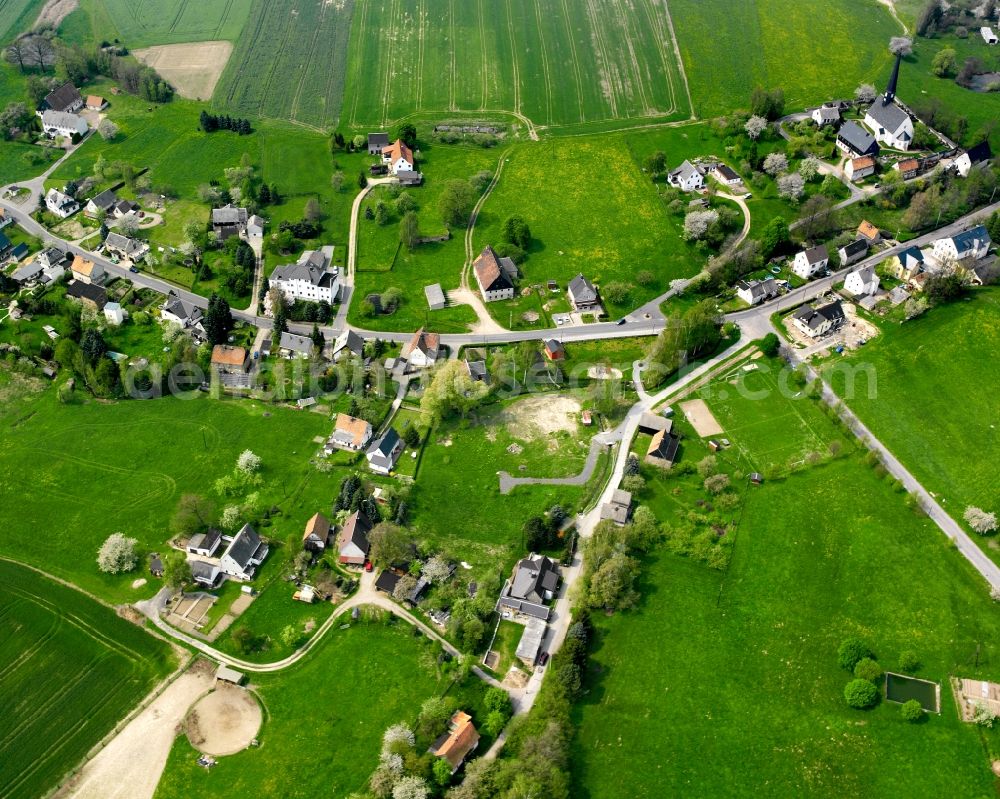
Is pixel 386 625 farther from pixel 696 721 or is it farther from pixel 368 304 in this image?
pixel 368 304

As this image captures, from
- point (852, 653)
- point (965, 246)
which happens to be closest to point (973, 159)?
point (965, 246)

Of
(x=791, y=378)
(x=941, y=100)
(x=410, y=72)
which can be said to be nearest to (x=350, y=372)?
(x=791, y=378)

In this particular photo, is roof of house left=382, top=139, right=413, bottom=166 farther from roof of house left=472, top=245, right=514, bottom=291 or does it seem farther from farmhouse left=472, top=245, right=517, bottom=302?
farmhouse left=472, top=245, right=517, bottom=302

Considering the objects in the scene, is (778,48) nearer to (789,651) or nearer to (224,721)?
(789,651)

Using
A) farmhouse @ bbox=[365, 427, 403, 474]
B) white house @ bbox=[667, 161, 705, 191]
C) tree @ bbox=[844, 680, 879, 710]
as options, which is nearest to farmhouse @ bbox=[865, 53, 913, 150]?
white house @ bbox=[667, 161, 705, 191]

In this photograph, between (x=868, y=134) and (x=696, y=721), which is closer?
(x=696, y=721)

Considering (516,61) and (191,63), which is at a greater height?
(191,63)
